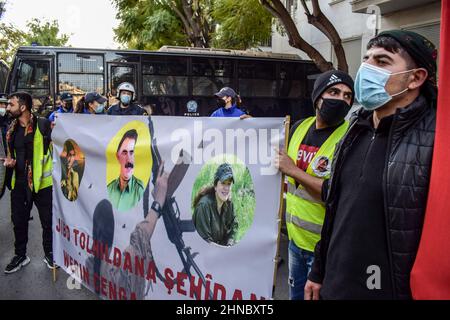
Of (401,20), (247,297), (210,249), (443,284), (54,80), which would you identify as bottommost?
(247,297)

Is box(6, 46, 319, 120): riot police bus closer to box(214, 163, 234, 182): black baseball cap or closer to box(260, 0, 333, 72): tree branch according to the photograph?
box(260, 0, 333, 72): tree branch

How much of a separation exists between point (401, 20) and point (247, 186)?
9931mm

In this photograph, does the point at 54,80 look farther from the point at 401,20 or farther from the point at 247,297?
the point at 247,297

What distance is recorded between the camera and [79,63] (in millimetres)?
10789

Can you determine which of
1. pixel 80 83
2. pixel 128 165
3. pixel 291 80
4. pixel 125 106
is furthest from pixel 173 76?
pixel 128 165

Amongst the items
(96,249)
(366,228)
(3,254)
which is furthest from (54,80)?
(366,228)

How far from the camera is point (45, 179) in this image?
4.30 meters

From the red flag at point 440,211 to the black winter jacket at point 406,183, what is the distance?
0.07m

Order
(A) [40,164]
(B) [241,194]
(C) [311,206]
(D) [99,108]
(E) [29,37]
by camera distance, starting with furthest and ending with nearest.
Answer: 1. (E) [29,37]
2. (D) [99,108]
3. (A) [40,164]
4. (B) [241,194]
5. (C) [311,206]

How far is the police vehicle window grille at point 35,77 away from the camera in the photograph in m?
10.4

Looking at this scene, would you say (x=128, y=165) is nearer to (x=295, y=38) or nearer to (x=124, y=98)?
(x=124, y=98)

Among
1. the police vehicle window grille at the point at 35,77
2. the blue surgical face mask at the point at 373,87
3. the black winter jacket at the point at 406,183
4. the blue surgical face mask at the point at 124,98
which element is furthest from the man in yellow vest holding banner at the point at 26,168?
the police vehicle window grille at the point at 35,77

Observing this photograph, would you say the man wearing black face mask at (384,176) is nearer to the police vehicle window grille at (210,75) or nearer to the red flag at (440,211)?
the red flag at (440,211)

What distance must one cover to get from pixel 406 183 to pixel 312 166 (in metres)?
0.92
